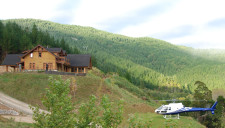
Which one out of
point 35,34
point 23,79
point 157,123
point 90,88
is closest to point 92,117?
point 157,123

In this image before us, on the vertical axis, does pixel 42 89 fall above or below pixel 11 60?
below

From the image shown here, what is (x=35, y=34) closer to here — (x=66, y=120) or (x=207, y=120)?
(x=207, y=120)

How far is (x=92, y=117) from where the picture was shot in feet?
32.4

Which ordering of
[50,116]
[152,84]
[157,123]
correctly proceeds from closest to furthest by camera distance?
1. [50,116]
2. [157,123]
3. [152,84]

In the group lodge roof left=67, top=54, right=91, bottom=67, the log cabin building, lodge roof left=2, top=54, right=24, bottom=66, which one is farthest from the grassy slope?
lodge roof left=2, top=54, right=24, bottom=66

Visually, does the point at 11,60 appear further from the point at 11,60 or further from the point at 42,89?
the point at 42,89

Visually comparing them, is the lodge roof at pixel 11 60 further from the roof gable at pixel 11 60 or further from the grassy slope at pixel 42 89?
the grassy slope at pixel 42 89

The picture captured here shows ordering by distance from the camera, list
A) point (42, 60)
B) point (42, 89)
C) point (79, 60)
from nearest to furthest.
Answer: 1. point (42, 89)
2. point (42, 60)
3. point (79, 60)

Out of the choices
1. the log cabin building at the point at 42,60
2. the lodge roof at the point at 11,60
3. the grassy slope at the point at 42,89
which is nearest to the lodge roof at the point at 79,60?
the log cabin building at the point at 42,60

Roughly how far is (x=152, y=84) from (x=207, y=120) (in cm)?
10045

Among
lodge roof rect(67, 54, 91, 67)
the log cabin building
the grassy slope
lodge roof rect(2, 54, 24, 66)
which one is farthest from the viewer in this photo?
lodge roof rect(67, 54, 91, 67)

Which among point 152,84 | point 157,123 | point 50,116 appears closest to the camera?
point 50,116

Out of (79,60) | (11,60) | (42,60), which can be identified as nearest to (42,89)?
(42,60)

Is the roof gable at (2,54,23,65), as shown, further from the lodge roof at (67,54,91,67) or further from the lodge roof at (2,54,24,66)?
the lodge roof at (67,54,91,67)
